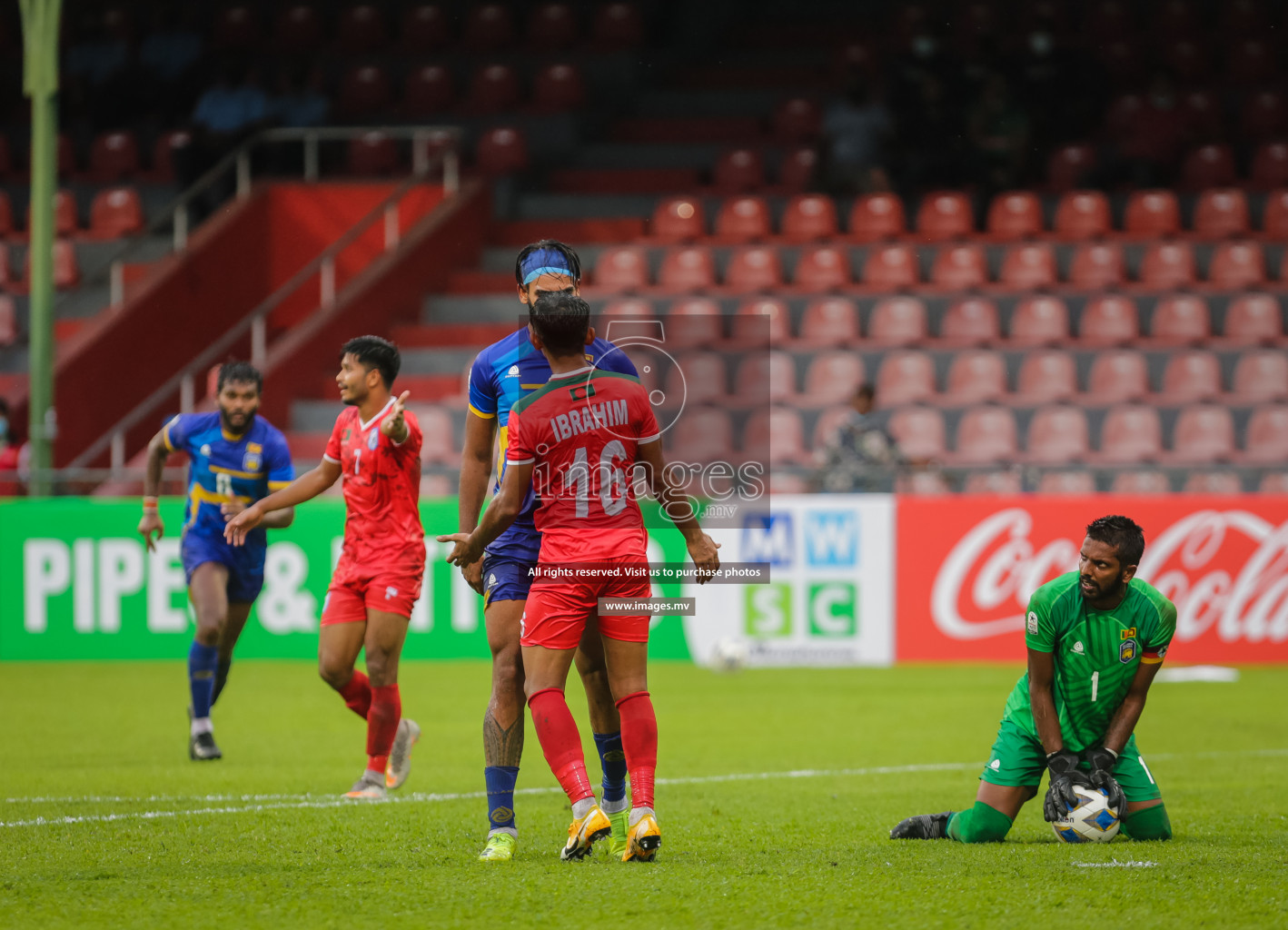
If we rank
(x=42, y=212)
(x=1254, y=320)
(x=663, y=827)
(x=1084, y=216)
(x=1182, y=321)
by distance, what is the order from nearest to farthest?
(x=663, y=827), (x=42, y=212), (x=1254, y=320), (x=1182, y=321), (x=1084, y=216)

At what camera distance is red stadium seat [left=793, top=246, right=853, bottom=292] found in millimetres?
19828

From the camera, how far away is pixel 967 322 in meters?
18.8

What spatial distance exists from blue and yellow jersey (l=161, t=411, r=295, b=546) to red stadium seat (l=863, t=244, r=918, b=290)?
11397mm

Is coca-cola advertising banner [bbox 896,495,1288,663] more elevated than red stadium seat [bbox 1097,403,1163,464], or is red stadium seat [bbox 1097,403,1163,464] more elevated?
red stadium seat [bbox 1097,403,1163,464]

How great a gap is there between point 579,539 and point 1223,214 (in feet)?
52.9

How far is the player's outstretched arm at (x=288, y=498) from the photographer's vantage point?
25.8 ft

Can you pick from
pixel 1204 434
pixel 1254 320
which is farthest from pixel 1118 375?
pixel 1254 320

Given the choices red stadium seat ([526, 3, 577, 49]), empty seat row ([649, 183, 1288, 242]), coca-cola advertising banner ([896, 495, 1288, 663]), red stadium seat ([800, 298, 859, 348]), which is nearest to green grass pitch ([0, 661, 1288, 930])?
coca-cola advertising banner ([896, 495, 1288, 663])

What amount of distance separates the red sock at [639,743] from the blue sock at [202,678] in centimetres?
426

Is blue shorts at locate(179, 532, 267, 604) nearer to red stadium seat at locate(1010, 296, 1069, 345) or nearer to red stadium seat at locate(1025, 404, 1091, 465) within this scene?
red stadium seat at locate(1025, 404, 1091, 465)

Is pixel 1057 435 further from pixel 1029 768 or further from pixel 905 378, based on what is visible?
pixel 1029 768

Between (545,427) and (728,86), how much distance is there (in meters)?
19.0

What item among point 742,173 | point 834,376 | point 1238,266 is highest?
point 742,173

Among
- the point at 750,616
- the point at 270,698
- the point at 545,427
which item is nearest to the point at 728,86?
the point at 750,616
